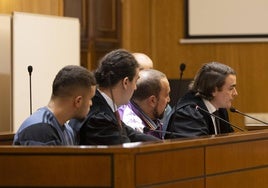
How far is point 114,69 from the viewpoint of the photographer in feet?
12.2

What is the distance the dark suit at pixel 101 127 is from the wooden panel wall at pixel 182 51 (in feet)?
14.1

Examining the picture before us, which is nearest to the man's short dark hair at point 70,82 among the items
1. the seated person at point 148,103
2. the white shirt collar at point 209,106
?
the seated person at point 148,103

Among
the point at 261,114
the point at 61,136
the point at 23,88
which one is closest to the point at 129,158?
the point at 61,136

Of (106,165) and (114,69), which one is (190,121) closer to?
(114,69)

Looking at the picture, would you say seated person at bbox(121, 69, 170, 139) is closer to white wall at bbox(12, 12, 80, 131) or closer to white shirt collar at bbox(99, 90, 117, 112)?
white shirt collar at bbox(99, 90, 117, 112)

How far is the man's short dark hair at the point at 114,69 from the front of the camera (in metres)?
3.70

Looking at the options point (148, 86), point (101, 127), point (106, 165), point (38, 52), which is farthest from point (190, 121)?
point (38, 52)

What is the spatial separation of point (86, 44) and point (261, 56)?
222cm

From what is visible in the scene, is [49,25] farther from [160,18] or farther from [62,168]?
[62,168]

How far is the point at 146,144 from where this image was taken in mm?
3055

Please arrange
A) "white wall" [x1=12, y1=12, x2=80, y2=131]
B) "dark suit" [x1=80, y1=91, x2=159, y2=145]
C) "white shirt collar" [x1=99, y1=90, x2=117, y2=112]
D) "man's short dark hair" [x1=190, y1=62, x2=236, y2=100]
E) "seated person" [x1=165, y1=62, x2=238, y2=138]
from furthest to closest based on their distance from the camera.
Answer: "white wall" [x1=12, y1=12, x2=80, y2=131], "man's short dark hair" [x1=190, y1=62, x2=236, y2=100], "seated person" [x1=165, y1=62, x2=238, y2=138], "white shirt collar" [x1=99, y1=90, x2=117, y2=112], "dark suit" [x1=80, y1=91, x2=159, y2=145]

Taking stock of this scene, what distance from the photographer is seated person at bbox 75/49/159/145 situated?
135 inches

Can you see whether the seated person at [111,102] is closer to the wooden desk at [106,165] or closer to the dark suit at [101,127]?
the dark suit at [101,127]

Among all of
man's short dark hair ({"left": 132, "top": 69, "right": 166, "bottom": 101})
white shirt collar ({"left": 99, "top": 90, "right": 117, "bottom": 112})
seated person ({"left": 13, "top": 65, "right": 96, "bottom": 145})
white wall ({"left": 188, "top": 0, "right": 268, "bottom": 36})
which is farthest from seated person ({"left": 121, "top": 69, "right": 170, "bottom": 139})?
white wall ({"left": 188, "top": 0, "right": 268, "bottom": 36})
